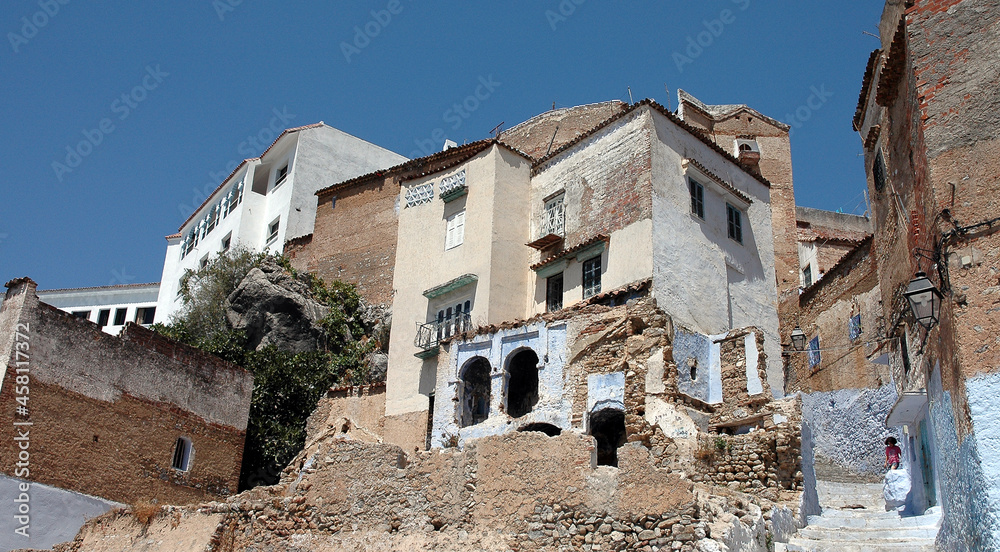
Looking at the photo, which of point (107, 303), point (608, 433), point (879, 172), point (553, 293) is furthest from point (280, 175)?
point (879, 172)

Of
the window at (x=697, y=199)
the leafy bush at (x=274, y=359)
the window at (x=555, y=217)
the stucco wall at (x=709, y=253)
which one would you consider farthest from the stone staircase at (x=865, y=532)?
the leafy bush at (x=274, y=359)

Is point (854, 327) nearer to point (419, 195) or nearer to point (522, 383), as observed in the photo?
point (522, 383)

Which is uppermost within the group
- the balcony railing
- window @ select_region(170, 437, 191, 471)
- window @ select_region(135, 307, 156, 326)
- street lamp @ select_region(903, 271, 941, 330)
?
window @ select_region(135, 307, 156, 326)

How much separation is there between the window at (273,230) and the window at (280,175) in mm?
2078

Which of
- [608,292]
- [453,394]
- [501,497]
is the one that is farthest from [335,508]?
[608,292]

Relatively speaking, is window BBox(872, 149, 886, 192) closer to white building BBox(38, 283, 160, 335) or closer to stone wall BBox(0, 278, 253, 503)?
stone wall BBox(0, 278, 253, 503)

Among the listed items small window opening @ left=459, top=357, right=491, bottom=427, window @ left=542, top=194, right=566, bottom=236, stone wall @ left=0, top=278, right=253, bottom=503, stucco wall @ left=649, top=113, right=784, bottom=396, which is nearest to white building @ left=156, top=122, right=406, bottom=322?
window @ left=542, top=194, right=566, bottom=236

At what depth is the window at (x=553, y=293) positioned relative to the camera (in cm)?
2691

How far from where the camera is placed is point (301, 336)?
33500 millimetres

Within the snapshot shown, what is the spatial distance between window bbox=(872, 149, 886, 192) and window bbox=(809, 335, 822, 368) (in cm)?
1143

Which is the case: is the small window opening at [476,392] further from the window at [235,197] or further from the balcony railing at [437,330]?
the window at [235,197]

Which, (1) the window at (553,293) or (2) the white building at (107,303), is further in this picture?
(2) the white building at (107,303)

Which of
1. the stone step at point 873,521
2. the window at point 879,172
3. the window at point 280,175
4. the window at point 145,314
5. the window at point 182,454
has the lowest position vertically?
the stone step at point 873,521

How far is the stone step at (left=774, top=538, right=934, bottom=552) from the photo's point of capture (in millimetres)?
14422
